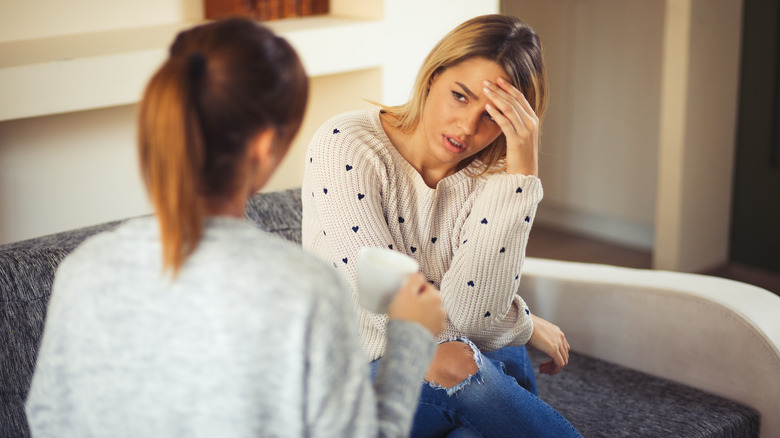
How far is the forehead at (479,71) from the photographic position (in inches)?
56.0

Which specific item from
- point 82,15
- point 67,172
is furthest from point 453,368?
point 82,15

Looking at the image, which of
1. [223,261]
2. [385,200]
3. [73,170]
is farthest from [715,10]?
[223,261]

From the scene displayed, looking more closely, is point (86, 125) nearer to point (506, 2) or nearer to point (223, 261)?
point (223, 261)

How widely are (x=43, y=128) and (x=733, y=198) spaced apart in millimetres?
2832

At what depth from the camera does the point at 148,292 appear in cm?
79

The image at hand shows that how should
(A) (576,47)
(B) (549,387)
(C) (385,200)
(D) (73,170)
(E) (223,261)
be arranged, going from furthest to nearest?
(A) (576,47)
(D) (73,170)
(B) (549,387)
(C) (385,200)
(E) (223,261)

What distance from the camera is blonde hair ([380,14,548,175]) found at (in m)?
1.42

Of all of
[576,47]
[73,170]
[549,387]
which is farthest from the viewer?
[576,47]

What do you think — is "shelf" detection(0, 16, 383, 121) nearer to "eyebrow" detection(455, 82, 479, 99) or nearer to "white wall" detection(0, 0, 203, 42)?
"white wall" detection(0, 0, 203, 42)

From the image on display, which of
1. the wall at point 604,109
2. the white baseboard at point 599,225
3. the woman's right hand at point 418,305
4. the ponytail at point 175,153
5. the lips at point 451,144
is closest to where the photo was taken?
the ponytail at point 175,153

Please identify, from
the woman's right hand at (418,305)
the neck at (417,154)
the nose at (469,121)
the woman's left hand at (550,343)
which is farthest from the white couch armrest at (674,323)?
the woman's right hand at (418,305)

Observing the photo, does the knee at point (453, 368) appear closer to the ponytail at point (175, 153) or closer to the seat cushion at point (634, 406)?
the seat cushion at point (634, 406)

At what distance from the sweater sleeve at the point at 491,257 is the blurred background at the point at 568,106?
86cm

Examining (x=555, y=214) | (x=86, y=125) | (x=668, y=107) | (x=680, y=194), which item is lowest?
(x=555, y=214)
